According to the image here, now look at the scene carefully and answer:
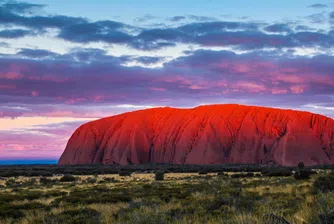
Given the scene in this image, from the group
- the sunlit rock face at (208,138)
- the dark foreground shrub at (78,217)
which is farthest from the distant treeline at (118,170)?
the dark foreground shrub at (78,217)

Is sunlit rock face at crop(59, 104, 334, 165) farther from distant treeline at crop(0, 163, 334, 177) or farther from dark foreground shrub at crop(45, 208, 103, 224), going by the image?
dark foreground shrub at crop(45, 208, 103, 224)

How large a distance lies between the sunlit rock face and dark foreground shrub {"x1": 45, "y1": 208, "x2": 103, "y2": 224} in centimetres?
7983

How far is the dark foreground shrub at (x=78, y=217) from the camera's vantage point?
13.4 m

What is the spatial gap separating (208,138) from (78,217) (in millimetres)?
86158

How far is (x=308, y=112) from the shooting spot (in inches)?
4131

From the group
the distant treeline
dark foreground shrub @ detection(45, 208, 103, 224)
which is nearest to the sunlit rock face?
the distant treeline

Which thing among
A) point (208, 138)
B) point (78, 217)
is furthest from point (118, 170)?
point (78, 217)

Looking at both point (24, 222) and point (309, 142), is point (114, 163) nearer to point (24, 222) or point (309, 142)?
point (309, 142)

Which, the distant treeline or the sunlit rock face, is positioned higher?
the sunlit rock face

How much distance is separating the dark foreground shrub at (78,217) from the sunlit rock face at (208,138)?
262ft

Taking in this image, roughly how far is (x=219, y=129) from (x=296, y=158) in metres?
20.0

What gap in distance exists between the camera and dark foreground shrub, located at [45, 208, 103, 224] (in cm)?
1342

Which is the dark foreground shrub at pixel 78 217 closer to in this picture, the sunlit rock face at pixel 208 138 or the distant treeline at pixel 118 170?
the distant treeline at pixel 118 170

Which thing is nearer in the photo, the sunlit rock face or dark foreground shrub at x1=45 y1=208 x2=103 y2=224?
dark foreground shrub at x1=45 y1=208 x2=103 y2=224
